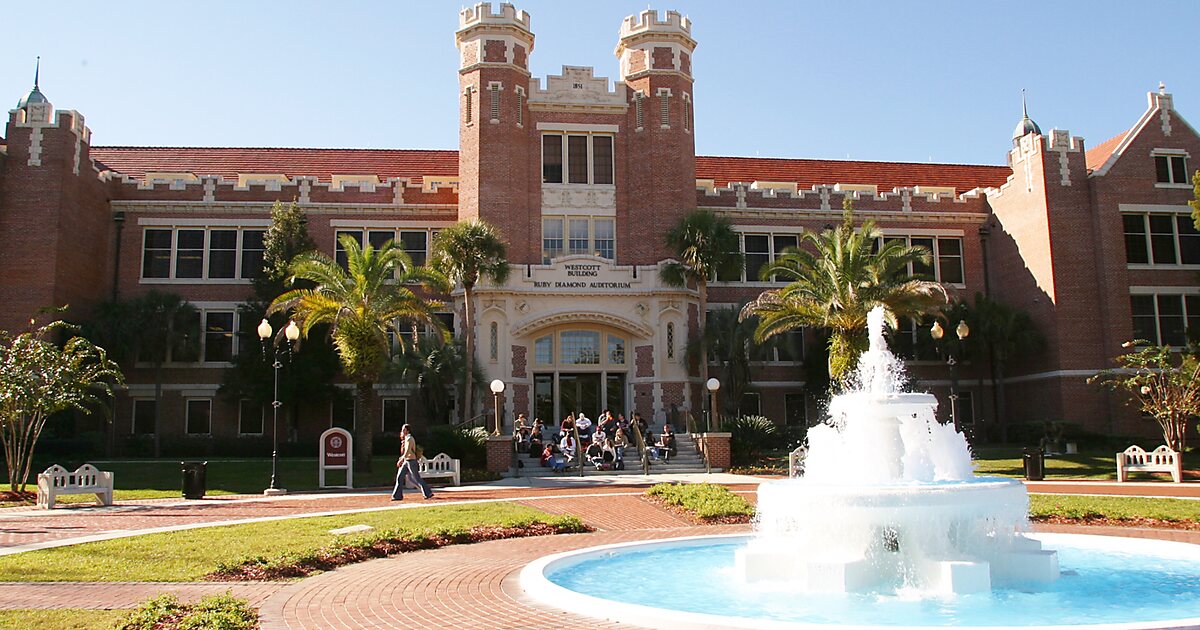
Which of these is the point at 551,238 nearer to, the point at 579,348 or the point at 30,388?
the point at 579,348

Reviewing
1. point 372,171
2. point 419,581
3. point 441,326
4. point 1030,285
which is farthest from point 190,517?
point 1030,285

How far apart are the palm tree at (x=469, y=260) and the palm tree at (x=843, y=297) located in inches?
340

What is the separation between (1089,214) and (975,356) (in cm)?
708

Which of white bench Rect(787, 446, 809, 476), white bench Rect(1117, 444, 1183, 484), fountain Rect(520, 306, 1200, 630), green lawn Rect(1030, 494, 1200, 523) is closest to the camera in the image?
fountain Rect(520, 306, 1200, 630)

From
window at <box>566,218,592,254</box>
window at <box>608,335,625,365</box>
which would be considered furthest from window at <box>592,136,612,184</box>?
window at <box>608,335,625,365</box>

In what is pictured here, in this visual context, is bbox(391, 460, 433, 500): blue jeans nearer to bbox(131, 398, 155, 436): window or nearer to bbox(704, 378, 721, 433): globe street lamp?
bbox(704, 378, 721, 433): globe street lamp

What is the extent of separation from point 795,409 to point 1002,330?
28.6 ft

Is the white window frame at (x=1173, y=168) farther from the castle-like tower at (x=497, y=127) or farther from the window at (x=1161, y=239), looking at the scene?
the castle-like tower at (x=497, y=127)

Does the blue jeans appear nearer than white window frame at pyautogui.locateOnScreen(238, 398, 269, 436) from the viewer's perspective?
Yes

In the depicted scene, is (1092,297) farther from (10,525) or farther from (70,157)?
(70,157)

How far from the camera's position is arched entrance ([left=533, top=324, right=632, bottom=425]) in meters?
35.4

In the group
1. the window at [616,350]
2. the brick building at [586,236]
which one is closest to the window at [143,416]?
the brick building at [586,236]

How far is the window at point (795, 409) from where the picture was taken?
39125mm

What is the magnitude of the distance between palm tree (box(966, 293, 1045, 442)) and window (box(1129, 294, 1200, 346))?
385cm
